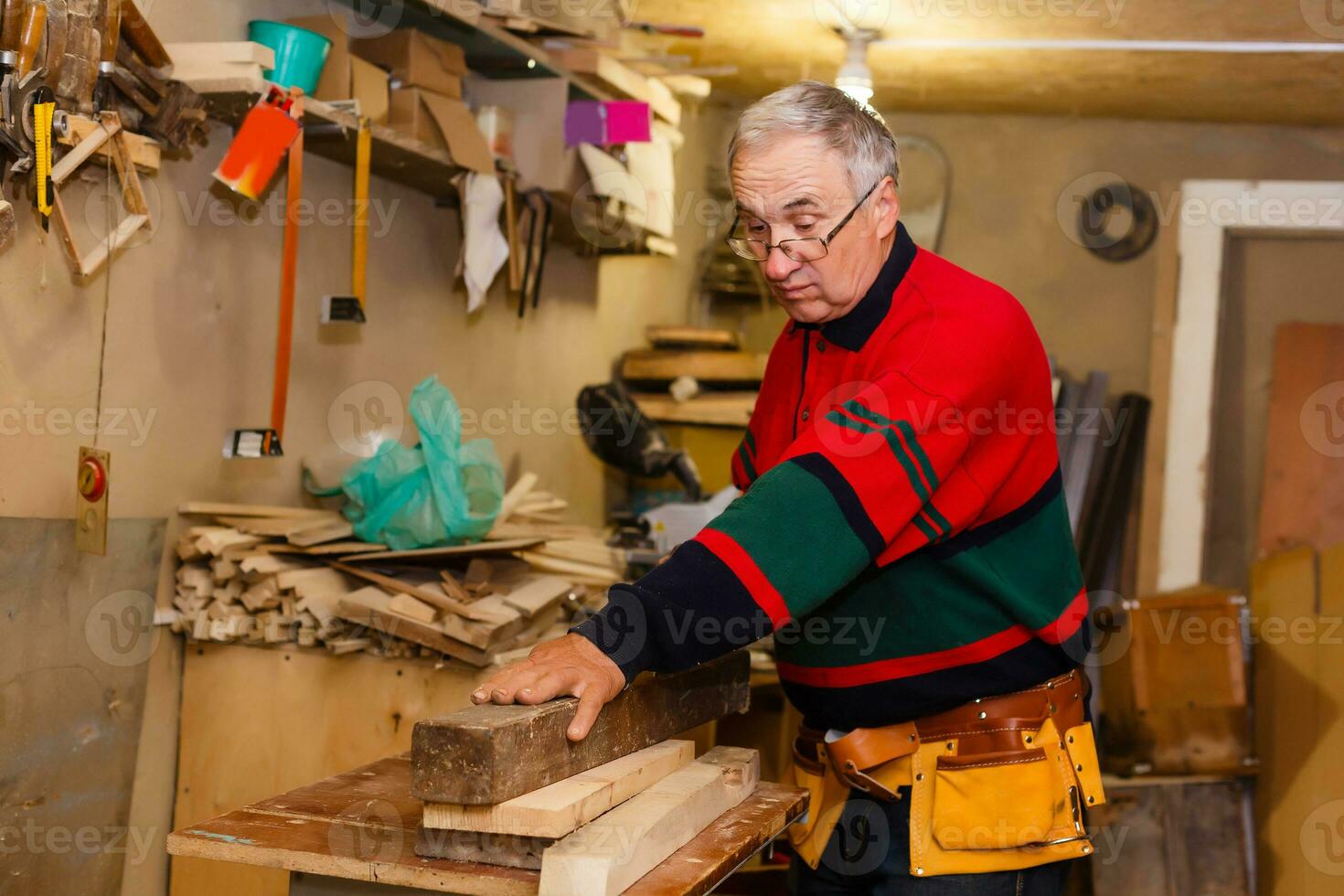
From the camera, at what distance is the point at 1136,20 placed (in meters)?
3.97

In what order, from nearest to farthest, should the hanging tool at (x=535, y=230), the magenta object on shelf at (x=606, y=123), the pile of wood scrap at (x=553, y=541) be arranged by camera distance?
1. the pile of wood scrap at (x=553, y=541)
2. the hanging tool at (x=535, y=230)
3. the magenta object on shelf at (x=606, y=123)

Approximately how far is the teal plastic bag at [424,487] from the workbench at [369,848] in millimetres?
1091

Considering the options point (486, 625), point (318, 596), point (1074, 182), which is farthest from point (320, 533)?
point (1074, 182)

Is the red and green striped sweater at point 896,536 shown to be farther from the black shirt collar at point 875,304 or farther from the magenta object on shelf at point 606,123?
the magenta object on shelf at point 606,123

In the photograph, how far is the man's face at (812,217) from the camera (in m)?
1.70

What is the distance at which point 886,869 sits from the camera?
1805 mm

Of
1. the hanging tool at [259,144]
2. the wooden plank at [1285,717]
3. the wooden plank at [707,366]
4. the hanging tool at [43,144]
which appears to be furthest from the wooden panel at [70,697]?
the wooden plank at [1285,717]

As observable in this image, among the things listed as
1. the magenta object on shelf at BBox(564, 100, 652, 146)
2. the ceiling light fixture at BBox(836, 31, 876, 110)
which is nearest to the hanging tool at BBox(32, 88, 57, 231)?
the magenta object on shelf at BBox(564, 100, 652, 146)

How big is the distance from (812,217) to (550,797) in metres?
0.86

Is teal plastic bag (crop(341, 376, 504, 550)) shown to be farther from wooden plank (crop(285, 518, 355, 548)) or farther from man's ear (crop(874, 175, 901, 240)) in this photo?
man's ear (crop(874, 175, 901, 240))

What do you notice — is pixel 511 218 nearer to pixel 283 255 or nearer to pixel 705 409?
pixel 283 255

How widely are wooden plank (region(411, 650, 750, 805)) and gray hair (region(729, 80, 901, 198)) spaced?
76 cm

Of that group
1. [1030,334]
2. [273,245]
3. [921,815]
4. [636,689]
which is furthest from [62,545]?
[1030,334]

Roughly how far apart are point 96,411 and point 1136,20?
332 cm
